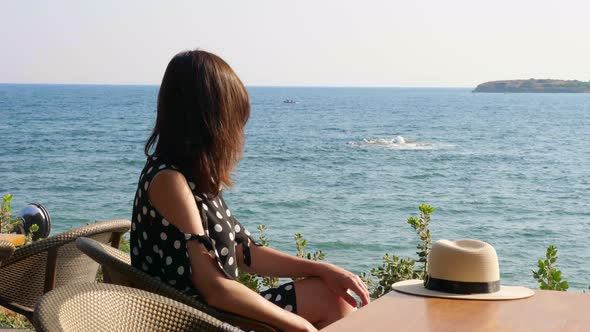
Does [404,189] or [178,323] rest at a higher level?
[178,323]

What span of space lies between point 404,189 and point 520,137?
28265 mm

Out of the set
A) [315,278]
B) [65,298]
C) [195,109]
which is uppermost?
[195,109]

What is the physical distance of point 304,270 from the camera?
313 centimetres

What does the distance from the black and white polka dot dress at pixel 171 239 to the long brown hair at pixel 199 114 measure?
2.3 inches

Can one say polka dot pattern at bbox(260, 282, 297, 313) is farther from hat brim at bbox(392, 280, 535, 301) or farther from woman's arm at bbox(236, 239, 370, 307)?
hat brim at bbox(392, 280, 535, 301)

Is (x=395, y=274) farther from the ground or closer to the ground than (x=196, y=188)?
closer to the ground

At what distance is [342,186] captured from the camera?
107ft

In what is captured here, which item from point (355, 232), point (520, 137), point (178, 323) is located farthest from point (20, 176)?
point (178, 323)

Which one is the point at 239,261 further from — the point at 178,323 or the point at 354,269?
the point at 354,269

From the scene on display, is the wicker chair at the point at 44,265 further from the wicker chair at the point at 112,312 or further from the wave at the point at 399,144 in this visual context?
the wave at the point at 399,144

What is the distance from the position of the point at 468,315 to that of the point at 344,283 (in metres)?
0.66

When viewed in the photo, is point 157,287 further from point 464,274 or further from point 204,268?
point 464,274

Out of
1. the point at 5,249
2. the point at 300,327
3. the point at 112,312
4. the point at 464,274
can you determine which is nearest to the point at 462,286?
the point at 464,274

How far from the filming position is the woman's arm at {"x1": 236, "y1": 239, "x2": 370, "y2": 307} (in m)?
2.95
